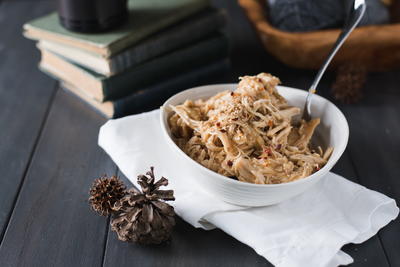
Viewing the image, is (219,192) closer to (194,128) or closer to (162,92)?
(194,128)

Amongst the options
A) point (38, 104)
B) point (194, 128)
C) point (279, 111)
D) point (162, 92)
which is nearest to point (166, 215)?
point (194, 128)

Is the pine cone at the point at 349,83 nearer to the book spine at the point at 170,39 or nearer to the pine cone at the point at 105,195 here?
the book spine at the point at 170,39

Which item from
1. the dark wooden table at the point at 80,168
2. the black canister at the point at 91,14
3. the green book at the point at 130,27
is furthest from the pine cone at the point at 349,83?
the black canister at the point at 91,14

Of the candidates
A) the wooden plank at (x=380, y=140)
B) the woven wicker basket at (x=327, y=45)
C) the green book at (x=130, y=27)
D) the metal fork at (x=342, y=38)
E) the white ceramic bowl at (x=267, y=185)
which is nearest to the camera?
the white ceramic bowl at (x=267, y=185)

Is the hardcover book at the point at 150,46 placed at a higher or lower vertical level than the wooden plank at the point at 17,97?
higher

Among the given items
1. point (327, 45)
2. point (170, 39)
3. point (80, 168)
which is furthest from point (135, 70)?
point (327, 45)

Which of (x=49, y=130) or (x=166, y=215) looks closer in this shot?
(x=166, y=215)

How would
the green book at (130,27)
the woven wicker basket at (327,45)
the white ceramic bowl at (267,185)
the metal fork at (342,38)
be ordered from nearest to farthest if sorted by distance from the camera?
the white ceramic bowl at (267,185) < the metal fork at (342,38) < the green book at (130,27) < the woven wicker basket at (327,45)

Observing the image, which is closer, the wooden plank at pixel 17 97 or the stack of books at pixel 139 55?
the wooden plank at pixel 17 97
